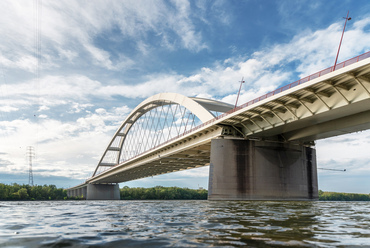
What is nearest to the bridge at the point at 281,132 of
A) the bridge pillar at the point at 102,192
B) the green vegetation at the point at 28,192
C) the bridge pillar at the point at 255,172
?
the bridge pillar at the point at 255,172

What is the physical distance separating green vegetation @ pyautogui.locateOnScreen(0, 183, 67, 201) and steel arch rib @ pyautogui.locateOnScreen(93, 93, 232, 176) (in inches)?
1561

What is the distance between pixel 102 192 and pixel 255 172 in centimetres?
8430

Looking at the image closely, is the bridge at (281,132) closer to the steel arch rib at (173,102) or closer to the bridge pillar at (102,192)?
the steel arch rib at (173,102)

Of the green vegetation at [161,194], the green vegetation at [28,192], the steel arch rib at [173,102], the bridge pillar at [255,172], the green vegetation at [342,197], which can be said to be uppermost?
the steel arch rib at [173,102]

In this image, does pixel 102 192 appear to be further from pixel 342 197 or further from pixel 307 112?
pixel 342 197

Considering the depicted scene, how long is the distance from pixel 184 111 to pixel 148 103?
46.5ft

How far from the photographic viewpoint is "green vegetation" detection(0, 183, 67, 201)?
10076cm

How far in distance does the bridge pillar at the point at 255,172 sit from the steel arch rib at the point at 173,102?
20.0 ft

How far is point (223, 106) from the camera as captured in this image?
47344 millimetres

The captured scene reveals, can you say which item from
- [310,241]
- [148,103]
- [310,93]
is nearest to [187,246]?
[310,241]

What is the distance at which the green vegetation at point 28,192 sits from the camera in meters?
101

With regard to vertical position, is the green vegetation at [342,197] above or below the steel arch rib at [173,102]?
below

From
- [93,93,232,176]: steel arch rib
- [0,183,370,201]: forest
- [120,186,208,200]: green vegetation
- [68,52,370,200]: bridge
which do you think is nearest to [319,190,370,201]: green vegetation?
[0,183,370,201]: forest

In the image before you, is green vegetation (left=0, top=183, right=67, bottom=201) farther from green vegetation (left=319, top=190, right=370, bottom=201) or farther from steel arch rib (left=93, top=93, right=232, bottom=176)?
green vegetation (left=319, top=190, right=370, bottom=201)
